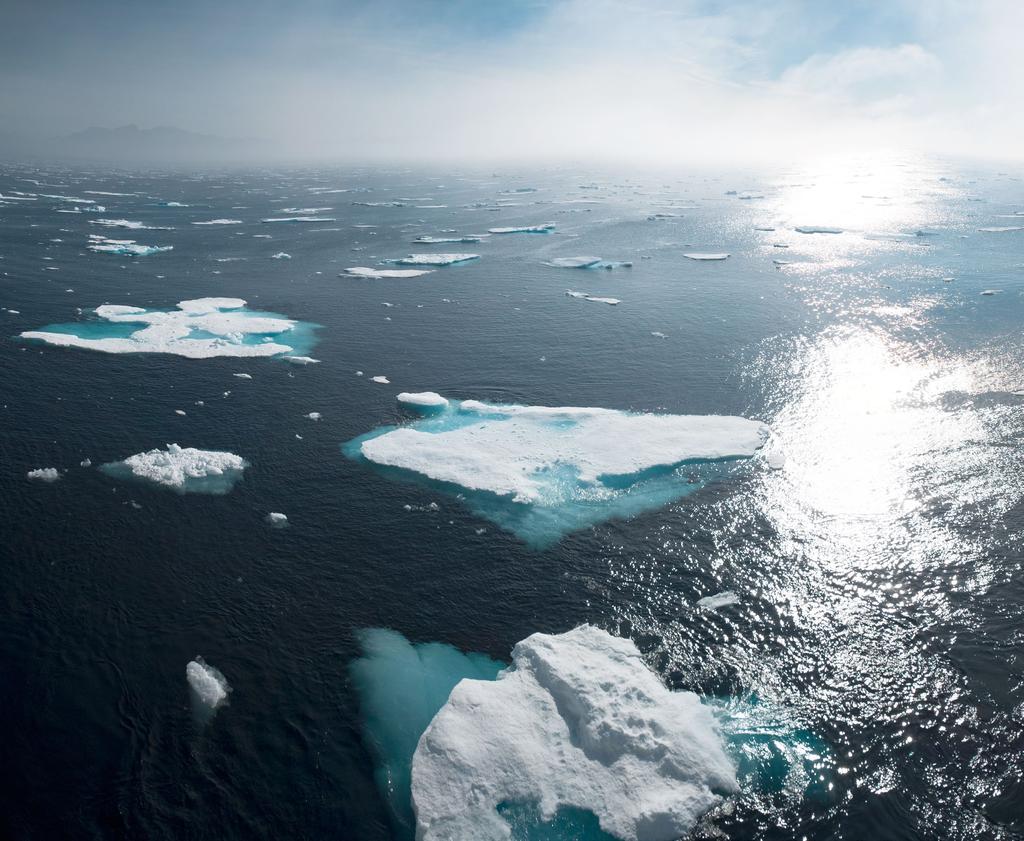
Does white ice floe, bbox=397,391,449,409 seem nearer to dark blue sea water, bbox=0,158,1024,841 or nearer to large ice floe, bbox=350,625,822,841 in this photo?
dark blue sea water, bbox=0,158,1024,841

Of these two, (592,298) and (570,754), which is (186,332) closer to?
(592,298)

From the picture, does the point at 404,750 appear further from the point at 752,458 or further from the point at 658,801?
the point at 752,458

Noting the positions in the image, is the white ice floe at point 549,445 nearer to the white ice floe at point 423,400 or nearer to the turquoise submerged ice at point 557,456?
the turquoise submerged ice at point 557,456

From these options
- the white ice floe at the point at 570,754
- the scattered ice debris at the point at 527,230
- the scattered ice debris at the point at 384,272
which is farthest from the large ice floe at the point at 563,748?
the scattered ice debris at the point at 527,230

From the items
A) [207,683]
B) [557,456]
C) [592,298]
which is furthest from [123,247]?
[207,683]

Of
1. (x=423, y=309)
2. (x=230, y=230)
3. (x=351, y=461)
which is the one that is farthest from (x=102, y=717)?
(x=230, y=230)

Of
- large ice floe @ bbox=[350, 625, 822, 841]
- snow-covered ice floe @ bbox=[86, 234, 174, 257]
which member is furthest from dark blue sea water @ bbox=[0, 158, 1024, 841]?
snow-covered ice floe @ bbox=[86, 234, 174, 257]
